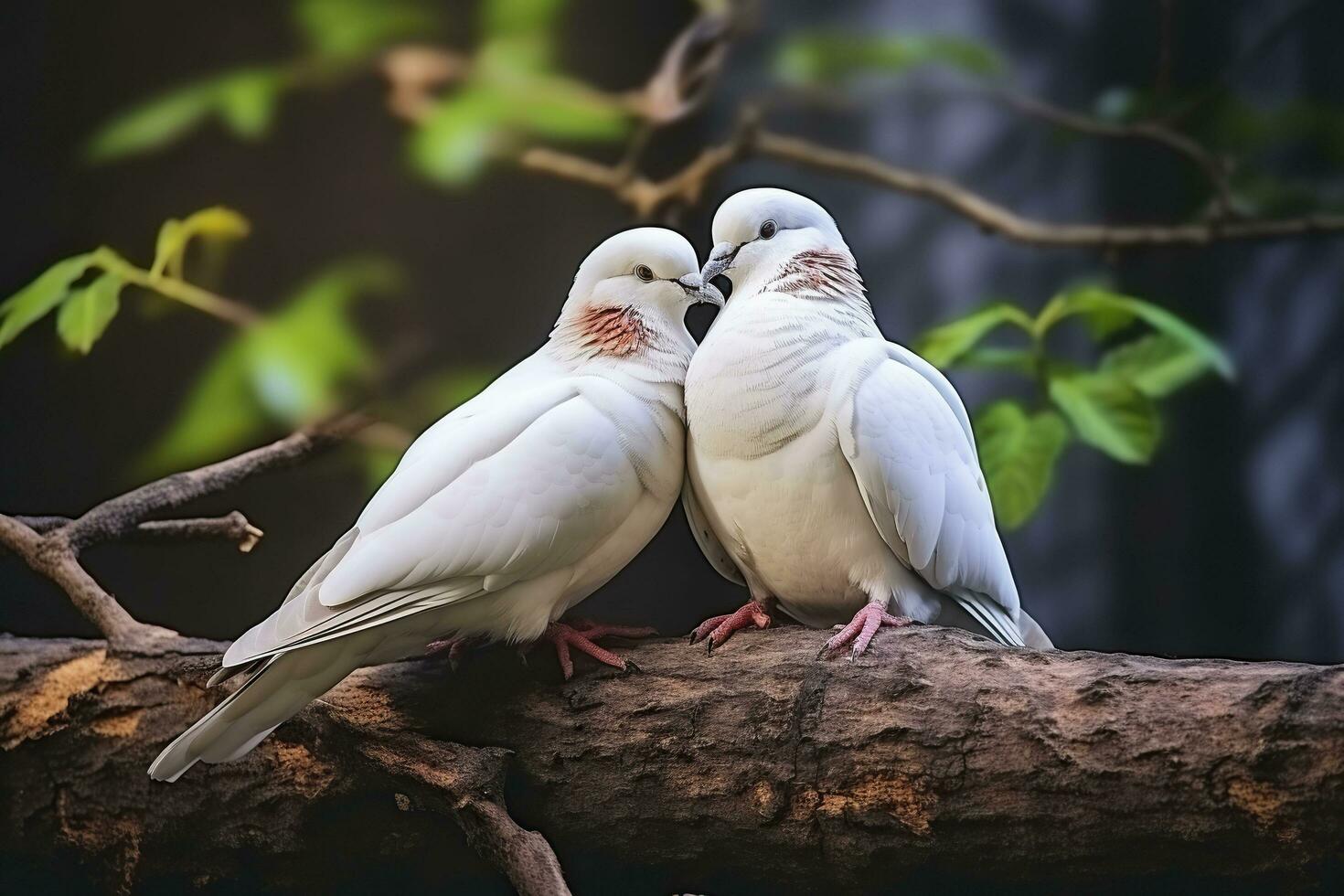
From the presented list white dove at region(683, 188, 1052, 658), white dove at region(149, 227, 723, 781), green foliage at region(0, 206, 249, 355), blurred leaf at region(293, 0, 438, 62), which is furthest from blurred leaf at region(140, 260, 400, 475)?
white dove at region(683, 188, 1052, 658)

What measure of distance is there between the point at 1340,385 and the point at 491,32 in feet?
7.04

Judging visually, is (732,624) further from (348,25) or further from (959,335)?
(348,25)

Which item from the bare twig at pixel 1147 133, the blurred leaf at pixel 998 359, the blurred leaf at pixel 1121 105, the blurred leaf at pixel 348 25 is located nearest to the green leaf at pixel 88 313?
the blurred leaf at pixel 348 25

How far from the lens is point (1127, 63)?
111 inches

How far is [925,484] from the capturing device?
164cm

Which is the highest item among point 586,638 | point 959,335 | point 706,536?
point 959,335

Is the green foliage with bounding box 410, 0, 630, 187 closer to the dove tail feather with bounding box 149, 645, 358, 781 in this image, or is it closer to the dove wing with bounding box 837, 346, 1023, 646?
the dove wing with bounding box 837, 346, 1023, 646

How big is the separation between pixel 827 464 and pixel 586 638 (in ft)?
1.43

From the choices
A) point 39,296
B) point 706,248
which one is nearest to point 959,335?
point 706,248

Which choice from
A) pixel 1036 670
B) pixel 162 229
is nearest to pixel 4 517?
pixel 162 229

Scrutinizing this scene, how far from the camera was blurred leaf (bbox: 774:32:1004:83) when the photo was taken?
2824 millimetres

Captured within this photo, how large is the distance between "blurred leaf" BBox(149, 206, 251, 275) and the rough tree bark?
956mm

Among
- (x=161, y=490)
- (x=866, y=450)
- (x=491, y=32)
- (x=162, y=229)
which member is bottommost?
(x=161, y=490)

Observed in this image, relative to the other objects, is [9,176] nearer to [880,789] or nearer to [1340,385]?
[880,789]
